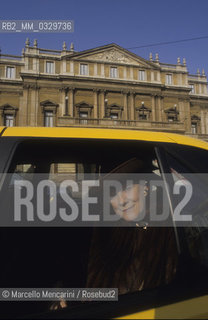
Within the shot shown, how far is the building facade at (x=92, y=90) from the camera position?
76.7 feet

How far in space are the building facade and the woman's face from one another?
2034 cm

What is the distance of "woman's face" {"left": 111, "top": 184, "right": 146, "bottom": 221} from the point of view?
1.41 m

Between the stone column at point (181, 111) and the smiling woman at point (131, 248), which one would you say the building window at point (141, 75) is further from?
the smiling woman at point (131, 248)

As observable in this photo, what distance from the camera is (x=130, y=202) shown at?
1429mm

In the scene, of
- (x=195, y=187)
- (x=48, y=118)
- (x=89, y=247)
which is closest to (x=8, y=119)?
(x=48, y=118)

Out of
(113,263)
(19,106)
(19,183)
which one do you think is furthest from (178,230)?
(19,106)

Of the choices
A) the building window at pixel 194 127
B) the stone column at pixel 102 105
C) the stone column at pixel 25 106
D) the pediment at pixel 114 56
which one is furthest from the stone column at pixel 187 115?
the stone column at pixel 25 106

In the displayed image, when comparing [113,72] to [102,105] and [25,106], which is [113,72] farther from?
[25,106]

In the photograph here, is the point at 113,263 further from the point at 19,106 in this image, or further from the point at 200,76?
the point at 200,76

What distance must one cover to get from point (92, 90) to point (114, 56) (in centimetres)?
510

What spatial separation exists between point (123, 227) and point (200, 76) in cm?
3347

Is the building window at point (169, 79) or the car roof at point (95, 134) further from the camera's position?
the building window at point (169, 79)

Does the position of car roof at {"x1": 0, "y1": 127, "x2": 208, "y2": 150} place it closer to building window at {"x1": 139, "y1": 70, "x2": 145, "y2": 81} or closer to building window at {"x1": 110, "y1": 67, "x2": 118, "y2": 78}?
building window at {"x1": 110, "y1": 67, "x2": 118, "y2": 78}

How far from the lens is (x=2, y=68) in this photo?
24234mm
